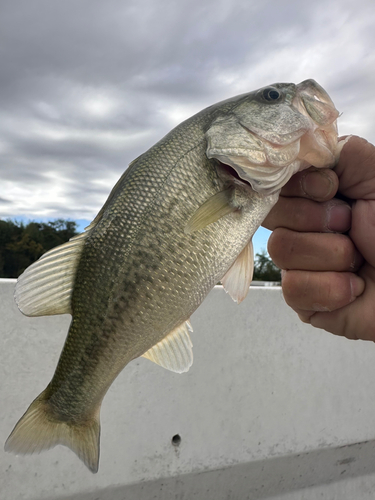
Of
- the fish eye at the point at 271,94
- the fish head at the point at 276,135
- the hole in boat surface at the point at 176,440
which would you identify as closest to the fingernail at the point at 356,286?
the fish head at the point at 276,135

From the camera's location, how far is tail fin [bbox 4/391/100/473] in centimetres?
117

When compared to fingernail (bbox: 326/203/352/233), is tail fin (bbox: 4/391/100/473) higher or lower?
lower

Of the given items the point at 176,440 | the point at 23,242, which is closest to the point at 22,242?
the point at 23,242

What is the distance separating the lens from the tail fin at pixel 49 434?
1.17 metres

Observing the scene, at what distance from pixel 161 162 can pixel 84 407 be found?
0.81 m

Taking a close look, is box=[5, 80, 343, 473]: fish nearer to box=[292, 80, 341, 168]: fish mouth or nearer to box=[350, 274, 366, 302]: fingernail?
box=[292, 80, 341, 168]: fish mouth

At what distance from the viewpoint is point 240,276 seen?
130 cm

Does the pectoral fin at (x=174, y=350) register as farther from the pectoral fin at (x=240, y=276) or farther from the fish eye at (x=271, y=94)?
the fish eye at (x=271, y=94)

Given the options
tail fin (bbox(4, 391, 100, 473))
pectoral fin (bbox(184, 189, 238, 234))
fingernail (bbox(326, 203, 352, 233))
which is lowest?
tail fin (bbox(4, 391, 100, 473))

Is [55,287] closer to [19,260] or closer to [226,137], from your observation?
[226,137]

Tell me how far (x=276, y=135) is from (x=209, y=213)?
0.36m

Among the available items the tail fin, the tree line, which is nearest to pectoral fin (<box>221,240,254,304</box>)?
the tail fin

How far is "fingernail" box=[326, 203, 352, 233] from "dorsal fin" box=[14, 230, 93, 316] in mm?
885

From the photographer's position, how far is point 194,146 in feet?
3.98
